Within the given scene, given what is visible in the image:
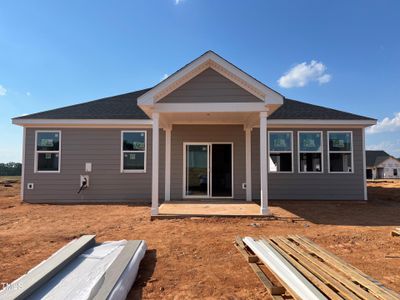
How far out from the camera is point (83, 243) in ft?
13.6

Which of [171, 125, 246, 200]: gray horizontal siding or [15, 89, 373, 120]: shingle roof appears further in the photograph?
[15, 89, 373, 120]: shingle roof

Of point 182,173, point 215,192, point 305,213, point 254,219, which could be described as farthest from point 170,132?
point 305,213

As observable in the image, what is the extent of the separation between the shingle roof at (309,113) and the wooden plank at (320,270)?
7.06m

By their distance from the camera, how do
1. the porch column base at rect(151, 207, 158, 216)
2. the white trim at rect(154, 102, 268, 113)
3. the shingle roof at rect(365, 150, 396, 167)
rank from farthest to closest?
1. the shingle roof at rect(365, 150, 396, 167)
2. the white trim at rect(154, 102, 268, 113)
3. the porch column base at rect(151, 207, 158, 216)

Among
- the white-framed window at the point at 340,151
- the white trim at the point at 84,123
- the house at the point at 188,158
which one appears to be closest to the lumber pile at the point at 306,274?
the house at the point at 188,158

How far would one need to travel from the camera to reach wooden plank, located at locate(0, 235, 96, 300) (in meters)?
2.51

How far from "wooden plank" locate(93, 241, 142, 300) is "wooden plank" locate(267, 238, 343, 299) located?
210 cm

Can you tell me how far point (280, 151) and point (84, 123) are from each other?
748 cm

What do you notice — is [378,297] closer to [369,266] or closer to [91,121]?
[369,266]

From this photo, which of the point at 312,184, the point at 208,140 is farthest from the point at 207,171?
the point at 312,184

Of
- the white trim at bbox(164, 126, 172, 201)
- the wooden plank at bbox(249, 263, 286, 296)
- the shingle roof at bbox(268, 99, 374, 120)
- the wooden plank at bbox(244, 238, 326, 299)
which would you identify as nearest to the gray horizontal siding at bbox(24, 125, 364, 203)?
the white trim at bbox(164, 126, 172, 201)

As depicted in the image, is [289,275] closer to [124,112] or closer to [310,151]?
[310,151]

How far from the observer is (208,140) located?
1027 centimetres

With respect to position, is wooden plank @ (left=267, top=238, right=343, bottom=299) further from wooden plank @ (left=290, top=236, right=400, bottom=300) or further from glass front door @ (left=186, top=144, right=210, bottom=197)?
glass front door @ (left=186, top=144, right=210, bottom=197)
